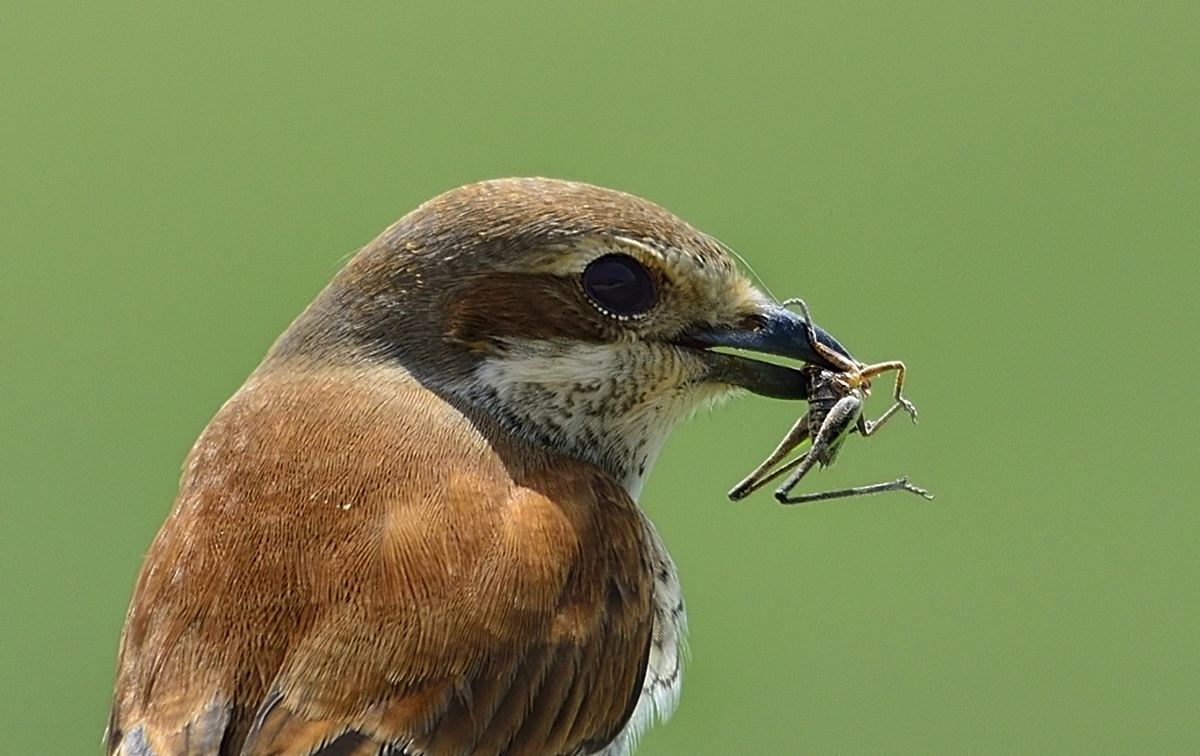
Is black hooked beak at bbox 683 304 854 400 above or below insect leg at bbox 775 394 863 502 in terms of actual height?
above

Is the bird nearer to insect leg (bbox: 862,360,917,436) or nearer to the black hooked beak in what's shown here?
the black hooked beak

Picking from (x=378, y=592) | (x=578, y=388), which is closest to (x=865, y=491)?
(x=578, y=388)

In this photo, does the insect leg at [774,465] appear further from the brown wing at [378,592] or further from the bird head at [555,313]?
the brown wing at [378,592]

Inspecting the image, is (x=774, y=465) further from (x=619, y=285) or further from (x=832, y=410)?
(x=619, y=285)

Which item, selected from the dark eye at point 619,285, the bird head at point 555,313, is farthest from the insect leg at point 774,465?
the dark eye at point 619,285

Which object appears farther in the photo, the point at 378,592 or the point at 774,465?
the point at 774,465

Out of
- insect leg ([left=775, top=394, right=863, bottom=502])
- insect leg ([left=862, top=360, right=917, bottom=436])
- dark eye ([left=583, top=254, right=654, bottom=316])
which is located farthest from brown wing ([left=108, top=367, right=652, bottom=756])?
insect leg ([left=862, top=360, right=917, bottom=436])

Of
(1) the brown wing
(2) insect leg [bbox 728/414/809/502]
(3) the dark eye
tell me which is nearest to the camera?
(1) the brown wing
